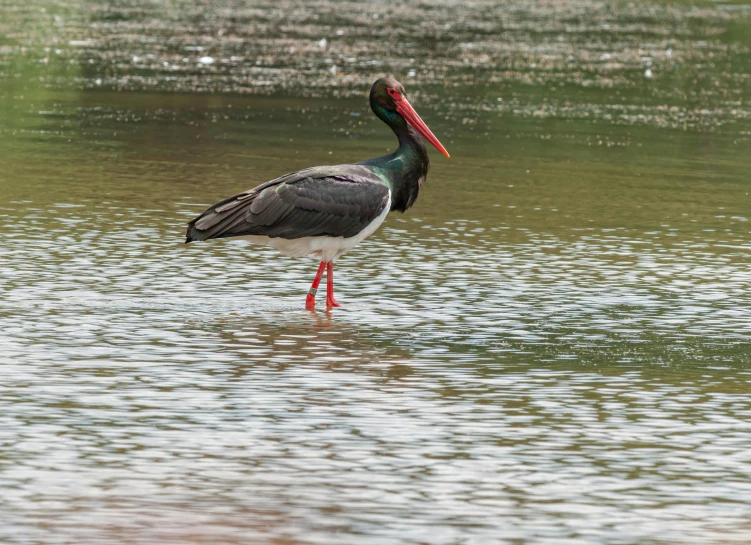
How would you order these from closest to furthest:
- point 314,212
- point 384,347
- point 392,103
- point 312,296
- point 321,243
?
1. point 384,347
2. point 312,296
3. point 314,212
4. point 321,243
5. point 392,103

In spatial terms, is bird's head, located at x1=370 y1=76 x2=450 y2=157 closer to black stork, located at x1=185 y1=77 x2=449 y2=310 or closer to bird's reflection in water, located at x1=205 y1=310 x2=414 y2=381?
black stork, located at x1=185 y1=77 x2=449 y2=310

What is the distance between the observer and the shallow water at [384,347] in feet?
23.7

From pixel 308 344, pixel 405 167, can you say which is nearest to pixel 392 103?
pixel 405 167

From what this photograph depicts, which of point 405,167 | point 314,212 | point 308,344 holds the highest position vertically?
point 405,167

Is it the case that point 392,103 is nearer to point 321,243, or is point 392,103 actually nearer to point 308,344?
point 321,243

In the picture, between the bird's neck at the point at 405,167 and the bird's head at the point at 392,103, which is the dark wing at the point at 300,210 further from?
the bird's head at the point at 392,103

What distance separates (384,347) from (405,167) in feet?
8.14

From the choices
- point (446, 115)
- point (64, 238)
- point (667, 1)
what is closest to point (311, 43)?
point (446, 115)

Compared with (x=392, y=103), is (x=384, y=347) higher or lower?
lower

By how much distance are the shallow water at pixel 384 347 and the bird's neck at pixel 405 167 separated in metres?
0.71

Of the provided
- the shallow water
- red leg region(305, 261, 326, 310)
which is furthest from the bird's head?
red leg region(305, 261, 326, 310)

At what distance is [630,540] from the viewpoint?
679cm

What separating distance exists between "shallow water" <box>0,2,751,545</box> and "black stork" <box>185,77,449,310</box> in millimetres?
421

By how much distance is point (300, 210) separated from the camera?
1205 centimetres
